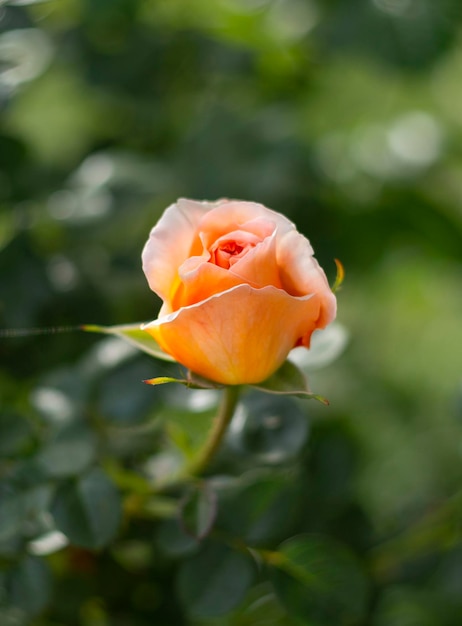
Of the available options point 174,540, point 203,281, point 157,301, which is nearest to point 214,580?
point 174,540

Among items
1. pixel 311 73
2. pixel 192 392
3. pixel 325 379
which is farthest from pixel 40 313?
pixel 311 73

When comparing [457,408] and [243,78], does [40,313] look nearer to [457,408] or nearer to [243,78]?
[457,408]

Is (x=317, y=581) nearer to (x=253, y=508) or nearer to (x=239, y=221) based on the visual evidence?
(x=253, y=508)

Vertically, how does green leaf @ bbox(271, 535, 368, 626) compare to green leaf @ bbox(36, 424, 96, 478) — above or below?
below

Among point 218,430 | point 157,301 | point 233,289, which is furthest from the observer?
point 157,301

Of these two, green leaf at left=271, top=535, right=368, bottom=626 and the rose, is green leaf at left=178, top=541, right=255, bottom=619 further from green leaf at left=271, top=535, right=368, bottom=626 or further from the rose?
the rose

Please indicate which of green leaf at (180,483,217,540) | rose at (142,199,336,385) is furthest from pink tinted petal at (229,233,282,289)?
green leaf at (180,483,217,540)
